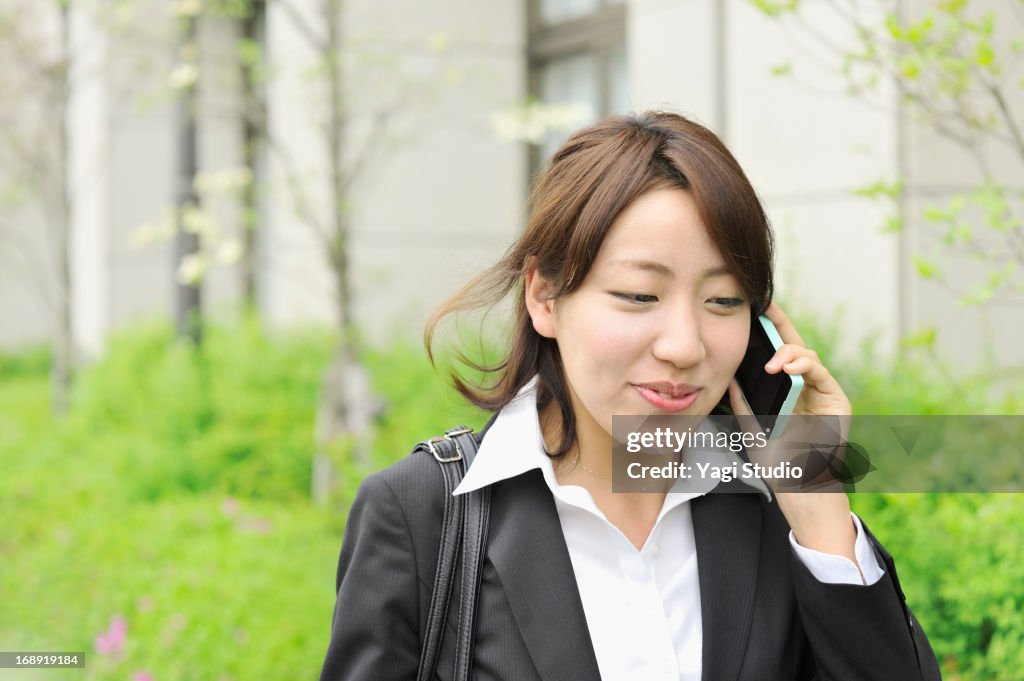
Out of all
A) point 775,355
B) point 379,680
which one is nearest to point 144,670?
point 379,680

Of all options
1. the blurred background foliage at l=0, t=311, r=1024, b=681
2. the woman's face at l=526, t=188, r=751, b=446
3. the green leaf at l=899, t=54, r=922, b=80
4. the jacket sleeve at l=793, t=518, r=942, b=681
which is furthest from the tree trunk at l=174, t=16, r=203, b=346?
the jacket sleeve at l=793, t=518, r=942, b=681

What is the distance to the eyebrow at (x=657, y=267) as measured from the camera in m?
1.70

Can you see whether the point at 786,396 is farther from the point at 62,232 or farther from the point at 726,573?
the point at 62,232

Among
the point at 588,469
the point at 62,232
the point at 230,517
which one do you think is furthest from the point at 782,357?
the point at 62,232

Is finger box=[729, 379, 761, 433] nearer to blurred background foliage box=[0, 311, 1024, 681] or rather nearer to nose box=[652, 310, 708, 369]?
nose box=[652, 310, 708, 369]

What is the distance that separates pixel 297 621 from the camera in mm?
4477

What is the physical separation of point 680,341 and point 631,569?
393mm

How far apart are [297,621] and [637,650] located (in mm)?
2999

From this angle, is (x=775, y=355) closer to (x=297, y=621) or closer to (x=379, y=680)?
(x=379, y=680)

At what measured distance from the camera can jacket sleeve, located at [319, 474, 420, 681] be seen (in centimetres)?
172

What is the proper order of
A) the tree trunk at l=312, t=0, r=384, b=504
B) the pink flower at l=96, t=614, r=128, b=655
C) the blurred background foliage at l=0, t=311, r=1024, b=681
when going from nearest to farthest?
1. the blurred background foliage at l=0, t=311, r=1024, b=681
2. the pink flower at l=96, t=614, r=128, b=655
3. the tree trunk at l=312, t=0, r=384, b=504

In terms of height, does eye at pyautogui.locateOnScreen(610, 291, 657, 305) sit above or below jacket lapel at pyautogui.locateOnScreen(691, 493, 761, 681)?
above

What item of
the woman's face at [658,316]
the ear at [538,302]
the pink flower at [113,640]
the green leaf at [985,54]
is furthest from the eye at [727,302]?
the pink flower at [113,640]

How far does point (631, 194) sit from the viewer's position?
1723mm
